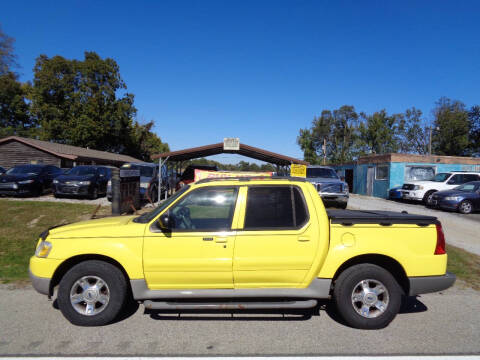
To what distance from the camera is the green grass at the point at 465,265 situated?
550 centimetres

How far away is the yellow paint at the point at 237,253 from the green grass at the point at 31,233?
61cm

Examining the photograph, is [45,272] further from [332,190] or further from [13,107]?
[13,107]

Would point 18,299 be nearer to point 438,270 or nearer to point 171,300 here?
point 171,300

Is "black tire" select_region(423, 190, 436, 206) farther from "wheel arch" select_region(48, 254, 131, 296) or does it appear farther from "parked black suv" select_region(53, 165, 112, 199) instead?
"wheel arch" select_region(48, 254, 131, 296)

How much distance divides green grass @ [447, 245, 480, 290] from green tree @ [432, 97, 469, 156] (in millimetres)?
44185

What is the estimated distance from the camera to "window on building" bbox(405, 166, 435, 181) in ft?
68.3

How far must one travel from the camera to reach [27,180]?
44.7ft

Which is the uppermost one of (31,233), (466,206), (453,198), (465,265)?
(453,198)

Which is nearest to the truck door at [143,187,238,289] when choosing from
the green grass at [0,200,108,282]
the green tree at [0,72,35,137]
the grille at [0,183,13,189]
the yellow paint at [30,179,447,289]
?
the yellow paint at [30,179,447,289]

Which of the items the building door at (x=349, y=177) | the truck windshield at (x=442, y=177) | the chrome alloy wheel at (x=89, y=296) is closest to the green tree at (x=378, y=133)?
the building door at (x=349, y=177)

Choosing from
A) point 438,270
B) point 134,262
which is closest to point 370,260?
point 438,270

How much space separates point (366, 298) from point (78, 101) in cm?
4132

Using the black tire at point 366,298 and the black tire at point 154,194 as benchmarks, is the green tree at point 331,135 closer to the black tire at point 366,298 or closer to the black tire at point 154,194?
the black tire at point 154,194

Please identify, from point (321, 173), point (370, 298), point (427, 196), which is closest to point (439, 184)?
point (427, 196)
